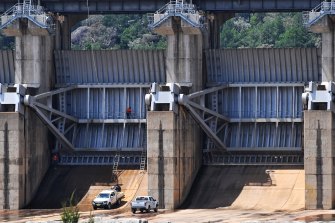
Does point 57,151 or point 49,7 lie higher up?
point 49,7

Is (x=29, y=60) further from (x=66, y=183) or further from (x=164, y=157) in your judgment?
(x=164, y=157)

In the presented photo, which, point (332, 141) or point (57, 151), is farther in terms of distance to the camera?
point (57, 151)

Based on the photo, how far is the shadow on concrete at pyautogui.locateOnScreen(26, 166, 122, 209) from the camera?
166875 mm

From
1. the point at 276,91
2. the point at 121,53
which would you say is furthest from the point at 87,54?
the point at 276,91

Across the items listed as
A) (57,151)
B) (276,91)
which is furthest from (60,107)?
(276,91)

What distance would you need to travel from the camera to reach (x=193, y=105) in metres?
164

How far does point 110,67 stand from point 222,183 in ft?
45.6

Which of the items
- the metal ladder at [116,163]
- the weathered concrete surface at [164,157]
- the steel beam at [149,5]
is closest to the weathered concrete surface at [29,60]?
the steel beam at [149,5]

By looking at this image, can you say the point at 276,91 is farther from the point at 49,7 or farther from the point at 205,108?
the point at 49,7

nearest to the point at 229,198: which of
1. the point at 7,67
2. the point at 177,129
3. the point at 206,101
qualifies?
the point at 177,129

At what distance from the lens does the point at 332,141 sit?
6240 inches

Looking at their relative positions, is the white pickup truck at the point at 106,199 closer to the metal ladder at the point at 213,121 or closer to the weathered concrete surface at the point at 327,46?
the metal ladder at the point at 213,121

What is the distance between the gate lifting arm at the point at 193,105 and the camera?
162m

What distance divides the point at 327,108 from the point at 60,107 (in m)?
23.6
